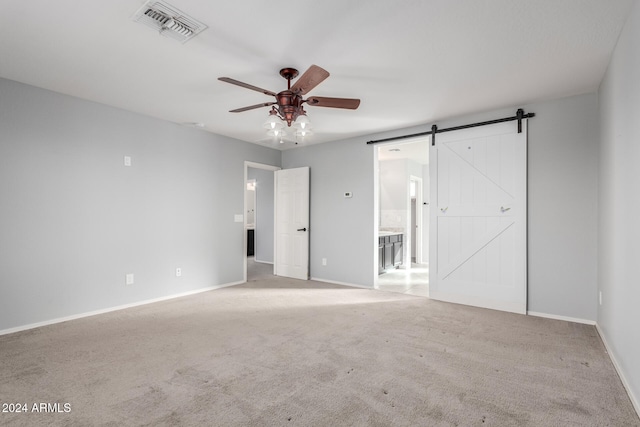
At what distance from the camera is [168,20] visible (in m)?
2.26

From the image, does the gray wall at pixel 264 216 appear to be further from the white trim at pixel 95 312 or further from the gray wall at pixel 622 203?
the gray wall at pixel 622 203

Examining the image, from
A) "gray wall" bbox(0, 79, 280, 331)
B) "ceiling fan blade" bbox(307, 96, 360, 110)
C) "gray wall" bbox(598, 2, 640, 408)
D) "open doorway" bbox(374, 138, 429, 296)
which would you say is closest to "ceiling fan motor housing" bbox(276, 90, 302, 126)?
"ceiling fan blade" bbox(307, 96, 360, 110)

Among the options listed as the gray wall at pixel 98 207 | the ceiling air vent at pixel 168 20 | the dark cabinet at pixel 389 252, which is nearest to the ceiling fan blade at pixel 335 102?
the ceiling air vent at pixel 168 20

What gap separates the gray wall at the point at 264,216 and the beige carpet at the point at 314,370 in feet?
13.8

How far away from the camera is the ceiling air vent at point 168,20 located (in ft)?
6.97

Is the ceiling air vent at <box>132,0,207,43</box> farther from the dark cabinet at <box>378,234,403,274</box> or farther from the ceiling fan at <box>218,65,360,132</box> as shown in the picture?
the dark cabinet at <box>378,234,403,274</box>

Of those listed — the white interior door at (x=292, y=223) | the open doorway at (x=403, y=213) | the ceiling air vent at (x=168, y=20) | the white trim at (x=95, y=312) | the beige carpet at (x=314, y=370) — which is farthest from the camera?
the open doorway at (x=403, y=213)

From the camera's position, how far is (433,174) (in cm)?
459

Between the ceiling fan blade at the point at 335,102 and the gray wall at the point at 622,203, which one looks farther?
the ceiling fan blade at the point at 335,102

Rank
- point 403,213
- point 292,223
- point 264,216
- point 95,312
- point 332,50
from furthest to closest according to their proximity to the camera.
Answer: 1. point 264,216
2. point 403,213
3. point 292,223
4. point 95,312
5. point 332,50

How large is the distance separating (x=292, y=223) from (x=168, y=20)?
428 centimetres

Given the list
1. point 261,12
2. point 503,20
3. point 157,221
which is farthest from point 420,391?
point 157,221

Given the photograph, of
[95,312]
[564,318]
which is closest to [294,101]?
[95,312]

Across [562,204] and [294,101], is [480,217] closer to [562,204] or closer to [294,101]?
[562,204]
